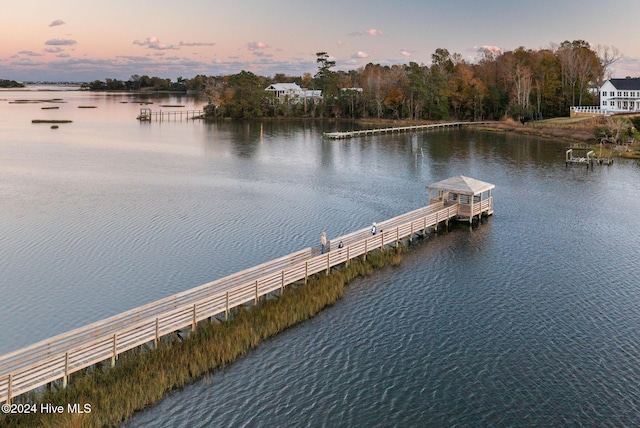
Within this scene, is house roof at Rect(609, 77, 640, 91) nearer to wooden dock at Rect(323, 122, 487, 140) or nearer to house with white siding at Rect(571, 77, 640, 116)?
house with white siding at Rect(571, 77, 640, 116)

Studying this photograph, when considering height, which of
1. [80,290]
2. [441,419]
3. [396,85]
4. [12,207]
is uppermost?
[396,85]

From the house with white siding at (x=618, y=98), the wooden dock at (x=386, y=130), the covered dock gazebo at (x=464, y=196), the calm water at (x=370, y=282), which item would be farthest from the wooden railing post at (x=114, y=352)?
the house with white siding at (x=618, y=98)

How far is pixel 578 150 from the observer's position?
75.9m

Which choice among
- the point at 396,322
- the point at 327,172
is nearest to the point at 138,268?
the point at 396,322

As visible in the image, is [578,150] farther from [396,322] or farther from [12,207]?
[12,207]

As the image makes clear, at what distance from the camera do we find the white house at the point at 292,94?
138500 mm

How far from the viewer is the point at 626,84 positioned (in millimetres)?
106938

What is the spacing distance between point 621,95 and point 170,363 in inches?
4428

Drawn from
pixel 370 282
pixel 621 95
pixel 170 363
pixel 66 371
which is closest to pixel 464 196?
pixel 370 282

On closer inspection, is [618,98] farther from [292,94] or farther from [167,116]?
[167,116]

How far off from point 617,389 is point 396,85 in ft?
387

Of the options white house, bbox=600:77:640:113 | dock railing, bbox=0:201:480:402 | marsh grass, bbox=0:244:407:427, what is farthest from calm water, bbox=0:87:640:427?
white house, bbox=600:77:640:113

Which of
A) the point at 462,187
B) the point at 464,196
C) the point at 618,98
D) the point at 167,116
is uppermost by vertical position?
the point at 618,98

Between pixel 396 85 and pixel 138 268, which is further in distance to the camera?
pixel 396 85
